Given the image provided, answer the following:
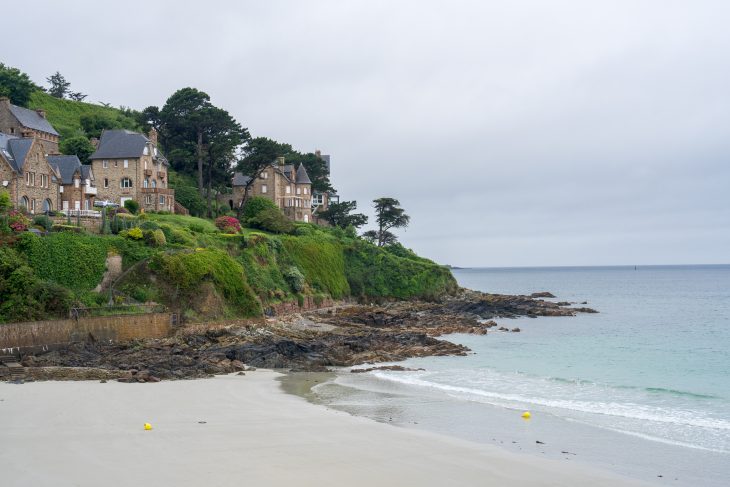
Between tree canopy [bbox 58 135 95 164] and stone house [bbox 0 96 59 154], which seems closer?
stone house [bbox 0 96 59 154]

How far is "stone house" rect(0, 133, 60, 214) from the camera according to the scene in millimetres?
42406

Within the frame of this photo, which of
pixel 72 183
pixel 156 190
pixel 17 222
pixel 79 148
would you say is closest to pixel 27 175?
pixel 72 183

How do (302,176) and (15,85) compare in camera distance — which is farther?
(302,176)

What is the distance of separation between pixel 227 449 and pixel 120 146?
46.1 m

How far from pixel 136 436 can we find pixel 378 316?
107 feet

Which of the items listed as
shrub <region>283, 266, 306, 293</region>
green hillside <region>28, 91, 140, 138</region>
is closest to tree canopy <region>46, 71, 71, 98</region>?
green hillside <region>28, 91, 140, 138</region>

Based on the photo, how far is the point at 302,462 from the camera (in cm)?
1445


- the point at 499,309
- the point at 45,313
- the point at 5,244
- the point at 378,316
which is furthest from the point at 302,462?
the point at 499,309

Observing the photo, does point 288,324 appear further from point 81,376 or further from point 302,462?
point 302,462

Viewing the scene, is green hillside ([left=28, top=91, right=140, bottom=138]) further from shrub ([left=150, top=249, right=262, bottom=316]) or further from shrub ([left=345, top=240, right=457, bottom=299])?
shrub ([left=150, top=249, right=262, bottom=316])

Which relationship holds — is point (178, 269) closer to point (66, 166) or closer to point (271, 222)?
point (66, 166)

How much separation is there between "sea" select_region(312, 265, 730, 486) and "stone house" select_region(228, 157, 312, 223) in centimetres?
3550

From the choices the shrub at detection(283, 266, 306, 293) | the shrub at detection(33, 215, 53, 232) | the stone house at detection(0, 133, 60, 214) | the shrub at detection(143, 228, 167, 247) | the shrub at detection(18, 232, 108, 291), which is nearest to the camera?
the shrub at detection(18, 232, 108, 291)

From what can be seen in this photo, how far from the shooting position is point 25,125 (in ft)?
193
